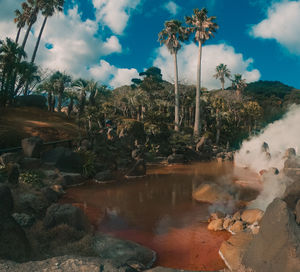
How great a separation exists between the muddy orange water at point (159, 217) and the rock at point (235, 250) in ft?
0.82

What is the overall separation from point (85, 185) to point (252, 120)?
46.9 m

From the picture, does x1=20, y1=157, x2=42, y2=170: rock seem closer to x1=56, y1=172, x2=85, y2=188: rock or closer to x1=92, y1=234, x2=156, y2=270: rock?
x1=56, y1=172, x2=85, y2=188: rock

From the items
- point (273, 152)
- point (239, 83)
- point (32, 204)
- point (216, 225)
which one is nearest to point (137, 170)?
point (32, 204)

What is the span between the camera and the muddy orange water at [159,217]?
7.80m

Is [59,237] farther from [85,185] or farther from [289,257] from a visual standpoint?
[85,185]

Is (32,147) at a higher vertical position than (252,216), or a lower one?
higher

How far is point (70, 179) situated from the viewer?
17.2 m

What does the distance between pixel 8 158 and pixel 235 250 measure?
1451 cm

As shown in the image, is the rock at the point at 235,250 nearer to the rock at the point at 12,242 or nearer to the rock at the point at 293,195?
the rock at the point at 293,195

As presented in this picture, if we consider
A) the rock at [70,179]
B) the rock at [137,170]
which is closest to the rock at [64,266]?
the rock at [70,179]

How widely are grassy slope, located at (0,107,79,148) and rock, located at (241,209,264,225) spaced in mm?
20983

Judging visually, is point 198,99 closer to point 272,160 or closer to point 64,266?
point 272,160

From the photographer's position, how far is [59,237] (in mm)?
7539

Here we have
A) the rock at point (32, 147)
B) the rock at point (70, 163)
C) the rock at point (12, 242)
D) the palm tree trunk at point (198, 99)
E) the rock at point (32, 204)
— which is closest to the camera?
the rock at point (12, 242)
